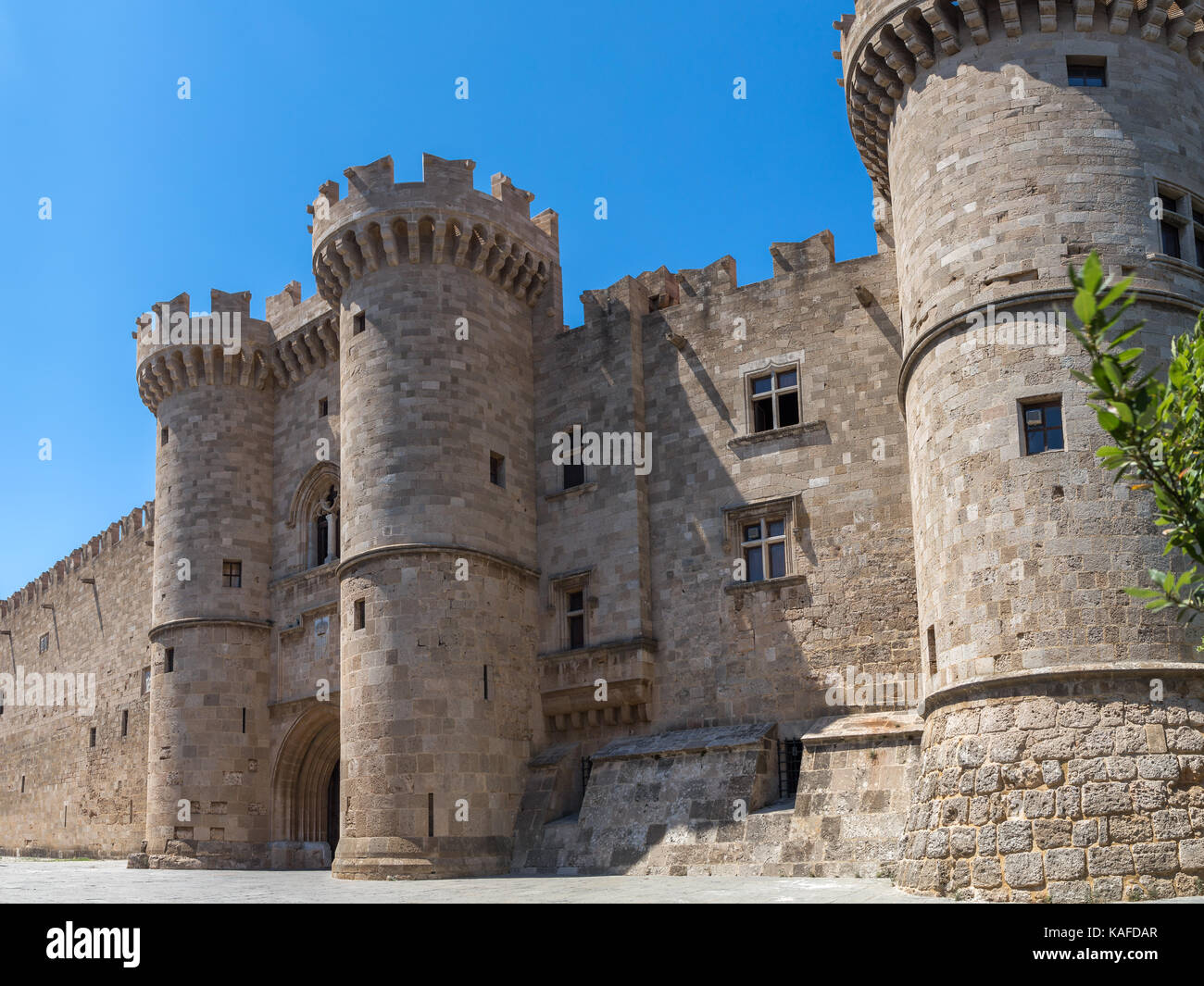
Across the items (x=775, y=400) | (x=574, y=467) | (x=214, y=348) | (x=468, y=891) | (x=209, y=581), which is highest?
(x=214, y=348)

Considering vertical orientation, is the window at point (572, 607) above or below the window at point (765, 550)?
below

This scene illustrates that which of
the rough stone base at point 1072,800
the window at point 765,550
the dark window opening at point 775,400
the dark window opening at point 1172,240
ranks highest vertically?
the dark window opening at point 1172,240

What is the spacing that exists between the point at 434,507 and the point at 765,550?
531cm

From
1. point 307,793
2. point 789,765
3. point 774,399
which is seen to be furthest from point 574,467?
point 307,793

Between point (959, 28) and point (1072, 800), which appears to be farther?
point (959, 28)

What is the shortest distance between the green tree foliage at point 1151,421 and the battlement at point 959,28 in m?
8.74

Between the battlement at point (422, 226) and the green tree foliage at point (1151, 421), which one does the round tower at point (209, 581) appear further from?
the green tree foliage at point (1151, 421)

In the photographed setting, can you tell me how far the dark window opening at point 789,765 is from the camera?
732 inches

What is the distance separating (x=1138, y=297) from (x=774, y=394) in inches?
262

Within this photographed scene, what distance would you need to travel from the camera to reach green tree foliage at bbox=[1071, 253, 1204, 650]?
217 inches

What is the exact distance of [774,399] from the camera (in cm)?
2030

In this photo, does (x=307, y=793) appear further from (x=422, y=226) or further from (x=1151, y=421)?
(x=1151, y=421)

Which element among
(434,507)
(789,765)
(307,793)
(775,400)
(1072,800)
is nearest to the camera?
(1072,800)

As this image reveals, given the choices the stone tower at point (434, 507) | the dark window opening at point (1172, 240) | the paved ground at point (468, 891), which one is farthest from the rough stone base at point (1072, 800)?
the stone tower at point (434, 507)
